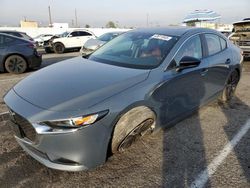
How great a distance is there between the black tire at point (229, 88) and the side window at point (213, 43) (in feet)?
2.50

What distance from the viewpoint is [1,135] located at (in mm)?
3805

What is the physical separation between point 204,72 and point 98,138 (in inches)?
87.9

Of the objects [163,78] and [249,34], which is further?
[249,34]

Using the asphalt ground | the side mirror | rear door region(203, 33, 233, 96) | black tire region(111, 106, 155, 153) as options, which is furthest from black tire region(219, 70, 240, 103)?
black tire region(111, 106, 155, 153)

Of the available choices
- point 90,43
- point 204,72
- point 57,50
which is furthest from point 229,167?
point 57,50

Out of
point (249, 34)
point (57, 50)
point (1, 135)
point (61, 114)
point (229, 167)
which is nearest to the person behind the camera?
point (61, 114)

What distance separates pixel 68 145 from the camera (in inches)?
98.3

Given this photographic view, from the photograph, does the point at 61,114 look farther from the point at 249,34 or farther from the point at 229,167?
the point at 249,34

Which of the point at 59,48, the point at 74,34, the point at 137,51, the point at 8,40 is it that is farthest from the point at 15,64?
the point at 74,34

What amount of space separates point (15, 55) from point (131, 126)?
7232 millimetres

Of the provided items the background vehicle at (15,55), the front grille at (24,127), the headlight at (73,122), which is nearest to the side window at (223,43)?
the headlight at (73,122)

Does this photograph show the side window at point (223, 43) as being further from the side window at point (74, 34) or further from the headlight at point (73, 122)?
the side window at point (74, 34)

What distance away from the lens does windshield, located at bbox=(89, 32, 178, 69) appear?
3.52m

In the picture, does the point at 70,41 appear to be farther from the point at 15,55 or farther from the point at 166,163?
the point at 166,163
